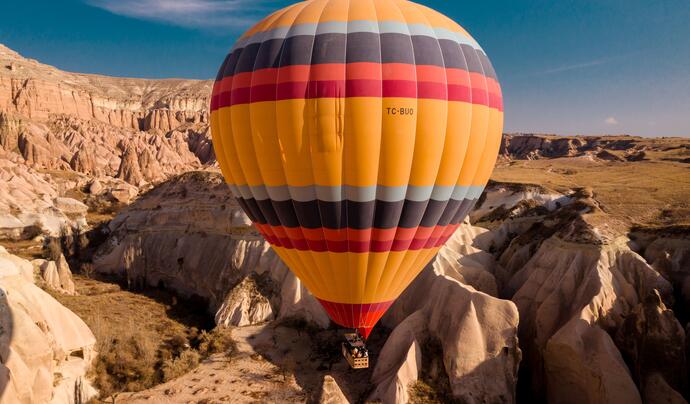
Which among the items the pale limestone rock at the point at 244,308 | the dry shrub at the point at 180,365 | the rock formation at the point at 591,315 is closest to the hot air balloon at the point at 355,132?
the rock formation at the point at 591,315

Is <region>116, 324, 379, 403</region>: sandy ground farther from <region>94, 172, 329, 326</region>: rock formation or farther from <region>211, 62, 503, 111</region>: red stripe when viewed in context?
<region>211, 62, 503, 111</region>: red stripe

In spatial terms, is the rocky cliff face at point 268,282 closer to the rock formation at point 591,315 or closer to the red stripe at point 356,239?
the rock formation at point 591,315

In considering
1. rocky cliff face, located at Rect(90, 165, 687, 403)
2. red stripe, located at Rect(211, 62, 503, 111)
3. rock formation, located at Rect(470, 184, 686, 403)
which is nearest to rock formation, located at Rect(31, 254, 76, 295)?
rocky cliff face, located at Rect(90, 165, 687, 403)

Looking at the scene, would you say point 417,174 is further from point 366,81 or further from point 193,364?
point 193,364

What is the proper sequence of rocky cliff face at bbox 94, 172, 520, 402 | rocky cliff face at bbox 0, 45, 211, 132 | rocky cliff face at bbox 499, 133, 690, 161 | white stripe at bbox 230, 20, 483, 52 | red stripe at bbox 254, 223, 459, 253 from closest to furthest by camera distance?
white stripe at bbox 230, 20, 483, 52
red stripe at bbox 254, 223, 459, 253
rocky cliff face at bbox 94, 172, 520, 402
rocky cliff face at bbox 499, 133, 690, 161
rocky cliff face at bbox 0, 45, 211, 132

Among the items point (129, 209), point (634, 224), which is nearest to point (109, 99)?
point (129, 209)

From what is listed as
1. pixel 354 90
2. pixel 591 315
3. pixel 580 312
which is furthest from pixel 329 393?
pixel 591 315
